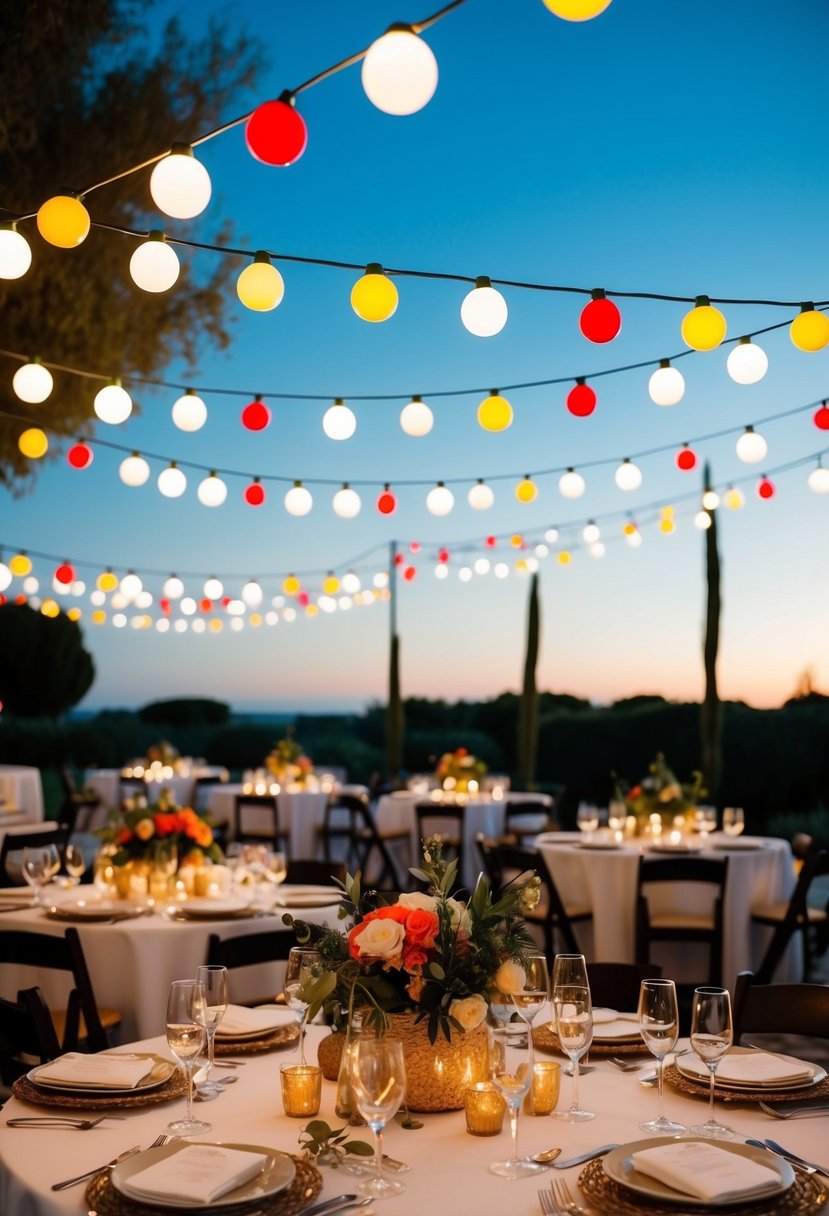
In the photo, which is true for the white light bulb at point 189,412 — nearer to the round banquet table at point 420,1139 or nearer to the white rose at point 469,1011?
the round banquet table at point 420,1139

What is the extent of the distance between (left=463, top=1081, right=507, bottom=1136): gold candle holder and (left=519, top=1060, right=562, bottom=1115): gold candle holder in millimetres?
113

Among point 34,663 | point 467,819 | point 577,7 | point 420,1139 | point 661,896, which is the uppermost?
point 577,7

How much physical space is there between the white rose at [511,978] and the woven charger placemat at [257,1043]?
68cm

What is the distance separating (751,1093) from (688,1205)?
57 centimetres

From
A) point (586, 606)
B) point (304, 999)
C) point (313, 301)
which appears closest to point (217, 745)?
point (586, 606)

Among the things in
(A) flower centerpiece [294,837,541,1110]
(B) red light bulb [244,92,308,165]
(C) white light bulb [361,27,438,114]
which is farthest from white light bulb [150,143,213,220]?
(A) flower centerpiece [294,837,541,1110]

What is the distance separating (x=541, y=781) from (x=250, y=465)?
5.06m

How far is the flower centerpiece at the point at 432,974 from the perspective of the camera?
78.8 inches

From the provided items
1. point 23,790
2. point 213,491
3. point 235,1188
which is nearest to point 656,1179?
point 235,1188

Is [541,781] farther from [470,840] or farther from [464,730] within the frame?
[470,840]

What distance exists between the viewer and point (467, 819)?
8789mm

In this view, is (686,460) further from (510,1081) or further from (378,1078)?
(378,1078)

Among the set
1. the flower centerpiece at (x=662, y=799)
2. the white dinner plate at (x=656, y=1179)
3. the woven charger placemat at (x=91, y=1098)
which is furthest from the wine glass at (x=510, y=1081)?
the flower centerpiece at (x=662, y=799)

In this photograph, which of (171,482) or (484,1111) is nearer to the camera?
(484,1111)
